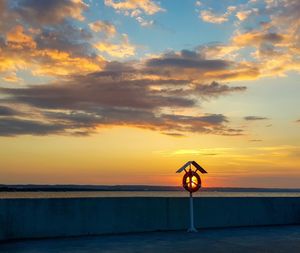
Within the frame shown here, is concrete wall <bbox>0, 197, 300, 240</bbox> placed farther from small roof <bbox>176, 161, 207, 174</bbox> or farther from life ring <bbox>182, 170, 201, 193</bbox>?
small roof <bbox>176, 161, 207, 174</bbox>

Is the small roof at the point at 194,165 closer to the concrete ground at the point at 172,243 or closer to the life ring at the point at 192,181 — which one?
the life ring at the point at 192,181

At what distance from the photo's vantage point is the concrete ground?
10828 millimetres

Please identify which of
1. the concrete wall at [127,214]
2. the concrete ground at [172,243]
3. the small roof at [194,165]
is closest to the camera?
the concrete ground at [172,243]

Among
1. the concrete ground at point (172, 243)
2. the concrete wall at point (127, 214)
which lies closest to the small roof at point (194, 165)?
the concrete wall at point (127, 214)

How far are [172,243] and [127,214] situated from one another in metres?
3.17

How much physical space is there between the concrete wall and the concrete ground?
728mm

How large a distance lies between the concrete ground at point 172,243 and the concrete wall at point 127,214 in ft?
2.39

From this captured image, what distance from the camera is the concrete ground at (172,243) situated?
10.8 m

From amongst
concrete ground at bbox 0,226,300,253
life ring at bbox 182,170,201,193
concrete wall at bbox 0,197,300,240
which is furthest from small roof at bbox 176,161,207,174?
concrete ground at bbox 0,226,300,253

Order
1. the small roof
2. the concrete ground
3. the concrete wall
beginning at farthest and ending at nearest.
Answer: the small roof
the concrete wall
the concrete ground

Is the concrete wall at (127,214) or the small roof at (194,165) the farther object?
the small roof at (194,165)

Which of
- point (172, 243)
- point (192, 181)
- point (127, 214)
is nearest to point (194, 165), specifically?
point (192, 181)

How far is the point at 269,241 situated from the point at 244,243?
88 cm

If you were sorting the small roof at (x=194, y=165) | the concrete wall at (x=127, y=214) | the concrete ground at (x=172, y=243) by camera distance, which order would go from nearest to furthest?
the concrete ground at (x=172, y=243) < the concrete wall at (x=127, y=214) < the small roof at (x=194, y=165)
